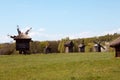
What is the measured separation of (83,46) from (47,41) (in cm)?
1714

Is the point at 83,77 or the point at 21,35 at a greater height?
the point at 21,35

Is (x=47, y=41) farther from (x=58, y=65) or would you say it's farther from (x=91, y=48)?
(x=58, y=65)

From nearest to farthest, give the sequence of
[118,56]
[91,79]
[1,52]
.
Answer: [91,79], [118,56], [1,52]

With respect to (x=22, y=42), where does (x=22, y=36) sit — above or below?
above

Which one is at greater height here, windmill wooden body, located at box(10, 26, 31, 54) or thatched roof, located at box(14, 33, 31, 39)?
thatched roof, located at box(14, 33, 31, 39)

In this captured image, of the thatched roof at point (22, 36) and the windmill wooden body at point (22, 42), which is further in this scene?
the thatched roof at point (22, 36)

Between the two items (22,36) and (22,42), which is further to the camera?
(22,36)

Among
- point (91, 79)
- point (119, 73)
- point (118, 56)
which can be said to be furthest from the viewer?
point (118, 56)

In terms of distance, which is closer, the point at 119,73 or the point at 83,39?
the point at 119,73

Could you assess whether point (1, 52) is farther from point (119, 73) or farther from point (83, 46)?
point (119, 73)

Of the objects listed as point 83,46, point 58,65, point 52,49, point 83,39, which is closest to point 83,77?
point 58,65

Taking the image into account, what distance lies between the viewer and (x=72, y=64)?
117ft

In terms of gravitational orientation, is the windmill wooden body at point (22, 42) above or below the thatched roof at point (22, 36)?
below

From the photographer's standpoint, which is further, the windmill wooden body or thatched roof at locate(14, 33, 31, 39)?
thatched roof at locate(14, 33, 31, 39)
